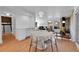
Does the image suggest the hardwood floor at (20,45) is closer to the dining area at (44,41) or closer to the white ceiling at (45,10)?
the dining area at (44,41)

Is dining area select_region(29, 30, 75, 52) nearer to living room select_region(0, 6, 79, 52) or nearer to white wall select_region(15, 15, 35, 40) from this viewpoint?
living room select_region(0, 6, 79, 52)

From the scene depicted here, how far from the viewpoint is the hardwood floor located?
2367 mm

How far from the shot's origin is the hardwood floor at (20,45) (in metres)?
2.37

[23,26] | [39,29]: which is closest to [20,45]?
[23,26]

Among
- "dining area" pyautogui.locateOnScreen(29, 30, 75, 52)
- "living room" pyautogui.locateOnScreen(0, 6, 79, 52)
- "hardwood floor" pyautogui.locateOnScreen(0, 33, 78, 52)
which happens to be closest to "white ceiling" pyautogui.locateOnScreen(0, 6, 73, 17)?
"living room" pyautogui.locateOnScreen(0, 6, 79, 52)

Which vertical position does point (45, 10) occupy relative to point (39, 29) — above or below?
above

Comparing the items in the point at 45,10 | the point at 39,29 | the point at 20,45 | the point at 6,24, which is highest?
the point at 45,10

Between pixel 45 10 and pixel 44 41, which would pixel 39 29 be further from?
pixel 45 10

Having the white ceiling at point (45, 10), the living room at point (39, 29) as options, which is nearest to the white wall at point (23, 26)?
the living room at point (39, 29)

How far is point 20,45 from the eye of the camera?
2.40 meters

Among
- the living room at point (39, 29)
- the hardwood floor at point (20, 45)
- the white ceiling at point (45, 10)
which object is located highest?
the white ceiling at point (45, 10)
